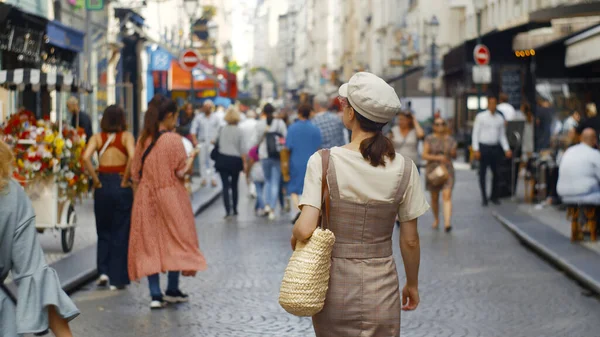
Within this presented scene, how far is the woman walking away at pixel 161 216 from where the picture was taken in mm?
9859

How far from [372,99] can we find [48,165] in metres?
8.59

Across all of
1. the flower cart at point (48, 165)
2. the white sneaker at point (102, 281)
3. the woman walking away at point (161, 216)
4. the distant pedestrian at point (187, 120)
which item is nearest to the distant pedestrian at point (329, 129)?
the flower cart at point (48, 165)

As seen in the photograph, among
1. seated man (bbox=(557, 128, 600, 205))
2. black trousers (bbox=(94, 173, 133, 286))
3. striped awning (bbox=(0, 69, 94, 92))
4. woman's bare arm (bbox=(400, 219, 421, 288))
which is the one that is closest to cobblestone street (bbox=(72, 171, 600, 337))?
black trousers (bbox=(94, 173, 133, 286))

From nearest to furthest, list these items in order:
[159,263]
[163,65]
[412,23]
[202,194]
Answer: [159,263] → [202,194] → [163,65] → [412,23]

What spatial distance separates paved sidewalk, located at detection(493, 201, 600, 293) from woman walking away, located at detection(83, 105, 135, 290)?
4220 mm

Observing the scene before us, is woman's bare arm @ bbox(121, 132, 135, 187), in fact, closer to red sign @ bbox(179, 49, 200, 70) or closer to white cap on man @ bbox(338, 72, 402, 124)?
white cap on man @ bbox(338, 72, 402, 124)

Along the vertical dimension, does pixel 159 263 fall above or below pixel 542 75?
below

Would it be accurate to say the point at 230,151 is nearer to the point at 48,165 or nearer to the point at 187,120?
the point at 48,165

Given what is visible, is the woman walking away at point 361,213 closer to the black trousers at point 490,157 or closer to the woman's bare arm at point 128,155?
the woman's bare arm at point 128,155

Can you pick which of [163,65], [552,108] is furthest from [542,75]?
[163,65]

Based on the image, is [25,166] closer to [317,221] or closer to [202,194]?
[317,221]

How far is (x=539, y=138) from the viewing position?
22.2 metres

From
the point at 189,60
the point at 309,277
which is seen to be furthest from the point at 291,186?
the point at 189,60

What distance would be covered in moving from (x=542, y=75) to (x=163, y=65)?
55.8 feet
